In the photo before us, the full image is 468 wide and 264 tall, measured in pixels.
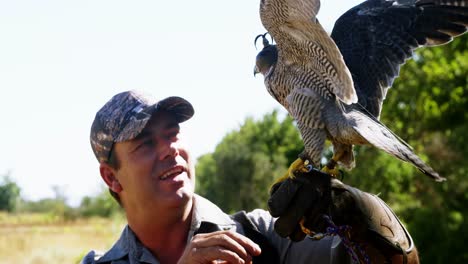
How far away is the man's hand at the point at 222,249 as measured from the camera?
236 centimetres

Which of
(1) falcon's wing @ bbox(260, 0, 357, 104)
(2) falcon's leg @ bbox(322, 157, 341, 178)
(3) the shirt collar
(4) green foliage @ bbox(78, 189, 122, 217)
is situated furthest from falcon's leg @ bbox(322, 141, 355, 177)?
(4) green foliage @ bbox(78, 189, 122, 217)

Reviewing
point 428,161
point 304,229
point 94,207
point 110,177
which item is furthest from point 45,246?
point 94,207

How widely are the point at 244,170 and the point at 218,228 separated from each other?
26281 mm

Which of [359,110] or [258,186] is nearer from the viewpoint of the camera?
[359,110]

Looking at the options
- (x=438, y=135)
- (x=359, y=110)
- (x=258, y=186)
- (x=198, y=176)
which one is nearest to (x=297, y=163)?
(x=359, y=110)

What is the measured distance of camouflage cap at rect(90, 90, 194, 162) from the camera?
2984 millimetres

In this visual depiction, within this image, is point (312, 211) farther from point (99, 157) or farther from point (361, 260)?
point (99, 157)

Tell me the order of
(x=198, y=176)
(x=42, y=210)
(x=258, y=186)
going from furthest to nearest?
(x=42, y=210) < (x=198, y=176) < (x=258, y=186)

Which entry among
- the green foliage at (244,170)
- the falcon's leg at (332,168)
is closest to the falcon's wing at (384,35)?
the falcon's leg at (332,168)

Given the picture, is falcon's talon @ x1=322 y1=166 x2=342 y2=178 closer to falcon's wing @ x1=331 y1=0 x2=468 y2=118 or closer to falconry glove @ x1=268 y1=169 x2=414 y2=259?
falconry glove @ x1=268 y1=169 x2=414 y2=259

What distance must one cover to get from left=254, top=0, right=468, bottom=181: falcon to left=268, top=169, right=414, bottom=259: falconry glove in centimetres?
24

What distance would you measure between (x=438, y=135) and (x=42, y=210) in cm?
5541

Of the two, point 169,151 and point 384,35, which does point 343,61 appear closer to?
point 384,35

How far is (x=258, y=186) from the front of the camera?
28359mm
